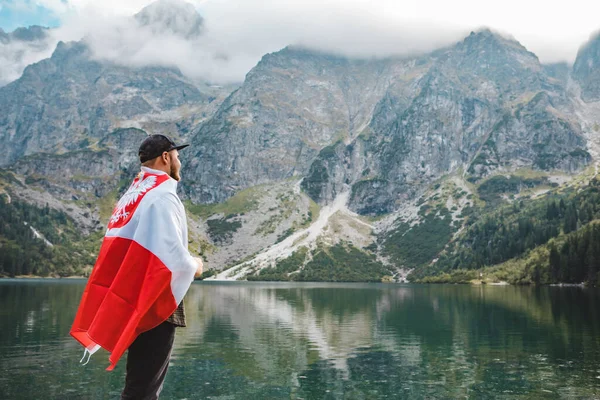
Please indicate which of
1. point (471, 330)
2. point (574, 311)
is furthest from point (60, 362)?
point (574, 311)

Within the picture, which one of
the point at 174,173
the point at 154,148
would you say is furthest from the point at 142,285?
the point at 154,148

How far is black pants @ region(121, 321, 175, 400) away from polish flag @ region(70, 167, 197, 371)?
0.92ft

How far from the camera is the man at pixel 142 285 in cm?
628

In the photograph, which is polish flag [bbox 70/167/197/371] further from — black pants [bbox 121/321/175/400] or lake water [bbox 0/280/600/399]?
lake water [bbox 0/280/600/399]

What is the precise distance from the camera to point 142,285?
6.32 m

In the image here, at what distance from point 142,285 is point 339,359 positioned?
113ft

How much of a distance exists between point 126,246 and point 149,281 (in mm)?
669

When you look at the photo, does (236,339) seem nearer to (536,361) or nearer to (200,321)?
(200,321)

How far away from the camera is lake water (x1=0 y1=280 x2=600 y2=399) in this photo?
92.4 ft

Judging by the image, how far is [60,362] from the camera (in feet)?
117

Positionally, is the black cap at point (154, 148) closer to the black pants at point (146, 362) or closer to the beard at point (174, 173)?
the beard at point (174, 173)

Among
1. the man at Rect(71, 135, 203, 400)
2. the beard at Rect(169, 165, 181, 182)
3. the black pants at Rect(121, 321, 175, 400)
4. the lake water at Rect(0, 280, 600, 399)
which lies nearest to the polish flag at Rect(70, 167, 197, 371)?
the man at Rect(71, 135, 203, 400)

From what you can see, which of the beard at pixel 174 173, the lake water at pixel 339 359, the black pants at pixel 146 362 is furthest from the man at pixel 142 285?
the lake water at pixel 339 359

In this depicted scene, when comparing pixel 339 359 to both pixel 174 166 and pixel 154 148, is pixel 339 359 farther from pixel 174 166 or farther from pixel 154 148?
pixel 154 148
